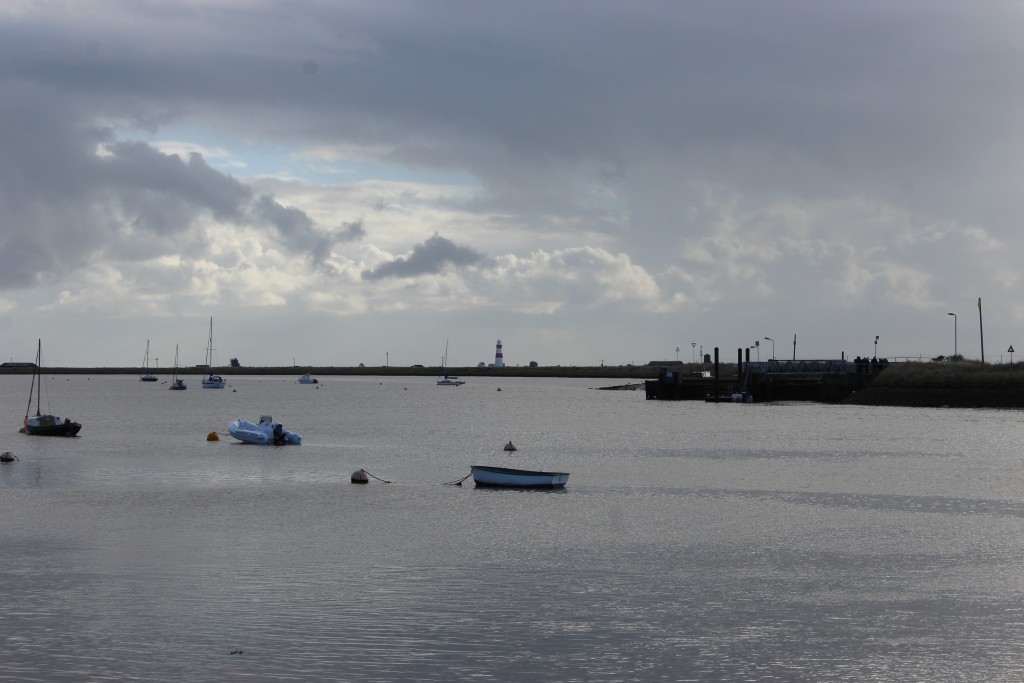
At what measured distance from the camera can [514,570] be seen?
91.0 ft

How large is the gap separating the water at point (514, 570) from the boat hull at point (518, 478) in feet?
3.23

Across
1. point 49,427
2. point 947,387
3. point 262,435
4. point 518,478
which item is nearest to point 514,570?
point 518,478

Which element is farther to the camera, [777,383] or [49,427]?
[777,383]

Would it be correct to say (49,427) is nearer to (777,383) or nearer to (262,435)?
(262,435)

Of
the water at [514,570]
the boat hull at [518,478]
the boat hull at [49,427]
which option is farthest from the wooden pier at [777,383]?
the boat hull at [518,478]

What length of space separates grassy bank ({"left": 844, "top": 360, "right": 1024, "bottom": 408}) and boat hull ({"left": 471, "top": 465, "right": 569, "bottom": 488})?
85.4 metres

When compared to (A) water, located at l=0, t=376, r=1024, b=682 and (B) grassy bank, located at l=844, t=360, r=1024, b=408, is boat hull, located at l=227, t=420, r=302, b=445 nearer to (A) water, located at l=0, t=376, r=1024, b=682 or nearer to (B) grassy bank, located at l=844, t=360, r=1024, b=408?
(A) water, located at l=0, t=376, r=1024, b=682

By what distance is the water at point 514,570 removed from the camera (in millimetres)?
19500

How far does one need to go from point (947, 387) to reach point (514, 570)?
106 metres

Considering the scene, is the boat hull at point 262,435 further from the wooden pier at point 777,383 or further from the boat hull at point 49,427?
the wooden pier at point 777,383

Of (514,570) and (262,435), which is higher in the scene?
(262,435)

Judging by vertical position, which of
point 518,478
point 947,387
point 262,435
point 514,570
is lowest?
point 514,570

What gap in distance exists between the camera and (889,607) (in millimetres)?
23500

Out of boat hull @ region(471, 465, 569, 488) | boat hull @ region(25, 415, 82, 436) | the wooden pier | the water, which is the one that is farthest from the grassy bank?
boat hull @ region(25, 415, 82, 436)
